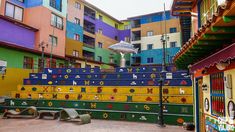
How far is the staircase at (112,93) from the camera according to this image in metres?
11.5

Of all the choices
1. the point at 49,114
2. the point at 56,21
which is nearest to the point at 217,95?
the point at 49,114

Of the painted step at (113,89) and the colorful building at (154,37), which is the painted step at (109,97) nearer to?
the painted step at (113,89)

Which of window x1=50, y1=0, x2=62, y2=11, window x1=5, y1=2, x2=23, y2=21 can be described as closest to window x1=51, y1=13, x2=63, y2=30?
window x1=50, y1=0, x2=62, y2=11

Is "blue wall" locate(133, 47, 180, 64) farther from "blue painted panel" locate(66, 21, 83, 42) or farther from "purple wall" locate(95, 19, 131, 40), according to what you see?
"blue painted panel" locate(66, 21, 83, 42)

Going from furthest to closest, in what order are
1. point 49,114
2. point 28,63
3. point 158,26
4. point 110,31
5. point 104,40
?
point 110,31 → point 104,40 → point 158,26 → point 28,63 → point 49,114

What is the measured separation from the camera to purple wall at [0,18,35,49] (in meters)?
17.9

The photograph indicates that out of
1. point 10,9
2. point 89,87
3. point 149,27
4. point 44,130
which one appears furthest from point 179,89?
point 149,27

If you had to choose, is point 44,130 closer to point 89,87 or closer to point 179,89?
point 89,87

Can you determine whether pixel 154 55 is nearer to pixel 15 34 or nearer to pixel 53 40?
pixel 53 40

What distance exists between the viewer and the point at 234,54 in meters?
3.72

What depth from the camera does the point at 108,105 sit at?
1252cm

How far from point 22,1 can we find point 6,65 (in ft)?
32.2

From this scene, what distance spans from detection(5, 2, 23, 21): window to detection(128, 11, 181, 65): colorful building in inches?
862

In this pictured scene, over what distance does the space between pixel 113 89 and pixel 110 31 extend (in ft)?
92.0
